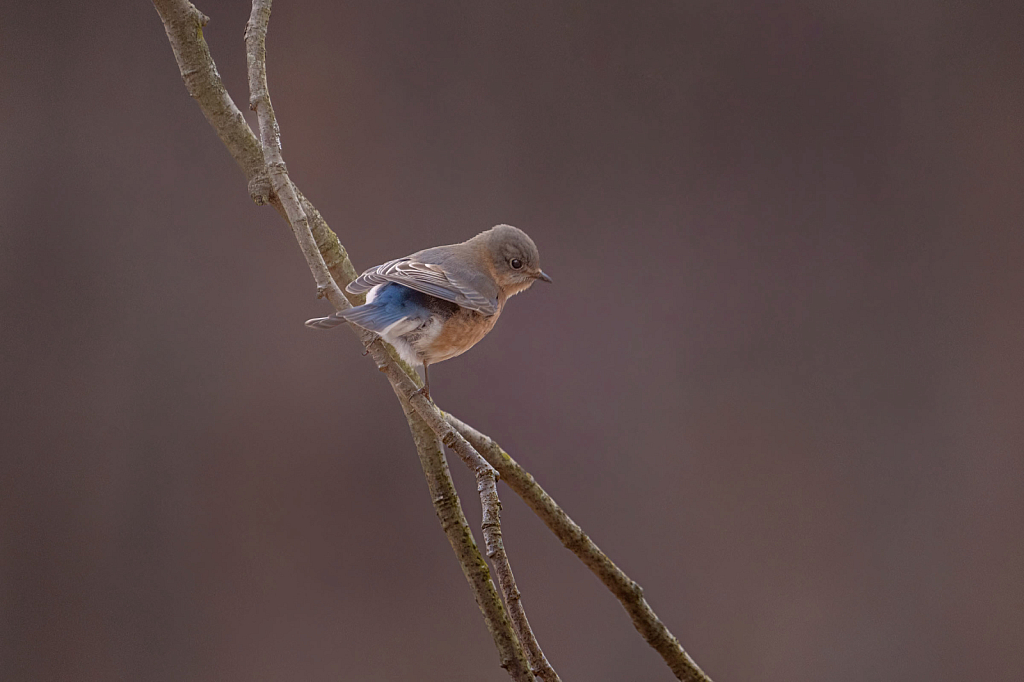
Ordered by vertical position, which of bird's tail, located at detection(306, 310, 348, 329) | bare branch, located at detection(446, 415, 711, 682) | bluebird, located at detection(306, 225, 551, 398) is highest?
bluebird, located at detection(306, 225, 551, 398)

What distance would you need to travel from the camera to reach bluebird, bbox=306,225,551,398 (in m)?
1.21

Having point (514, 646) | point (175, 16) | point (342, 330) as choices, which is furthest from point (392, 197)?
point (514, 646)

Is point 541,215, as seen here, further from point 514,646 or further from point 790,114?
point 514,646

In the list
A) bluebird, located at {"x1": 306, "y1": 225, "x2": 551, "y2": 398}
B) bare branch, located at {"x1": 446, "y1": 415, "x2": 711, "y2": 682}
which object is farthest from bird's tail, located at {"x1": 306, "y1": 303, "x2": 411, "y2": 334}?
bare branch, located at {"x1": 446, "y1": 415, "x2": 711, "y2": 682}

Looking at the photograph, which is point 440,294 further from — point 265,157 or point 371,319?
point 265,157

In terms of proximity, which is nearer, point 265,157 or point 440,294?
point 265,157

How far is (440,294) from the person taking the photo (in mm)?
1292

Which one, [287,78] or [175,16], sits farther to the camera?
[287,78]

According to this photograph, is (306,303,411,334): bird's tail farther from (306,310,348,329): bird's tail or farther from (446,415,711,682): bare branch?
(446,415,711,682): bare branch

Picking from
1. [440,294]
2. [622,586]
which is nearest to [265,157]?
[440,294]

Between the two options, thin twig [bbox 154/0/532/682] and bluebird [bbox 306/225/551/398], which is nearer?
thin twig [bbox 154/0/532/682]

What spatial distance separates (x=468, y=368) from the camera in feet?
8.15

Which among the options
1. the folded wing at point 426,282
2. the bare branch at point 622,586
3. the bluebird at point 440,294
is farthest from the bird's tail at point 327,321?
the bare branch at point 622,586

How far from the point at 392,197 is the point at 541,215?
44 centimetres
